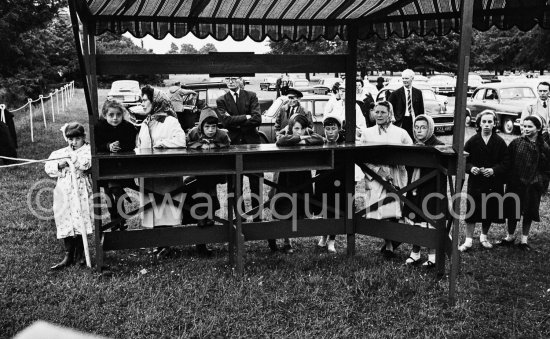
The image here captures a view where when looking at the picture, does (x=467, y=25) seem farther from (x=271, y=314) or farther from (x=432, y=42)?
(x=432, y=42)

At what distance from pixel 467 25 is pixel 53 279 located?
4796 millimetres

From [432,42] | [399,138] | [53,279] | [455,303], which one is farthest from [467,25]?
[432,42]

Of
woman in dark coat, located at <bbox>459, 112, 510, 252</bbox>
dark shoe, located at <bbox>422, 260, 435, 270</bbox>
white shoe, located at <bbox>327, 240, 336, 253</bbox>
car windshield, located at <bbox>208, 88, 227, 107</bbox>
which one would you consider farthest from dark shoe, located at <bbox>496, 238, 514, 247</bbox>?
car windshield, located at <bbox>208, 88, 227, 107</bbox>

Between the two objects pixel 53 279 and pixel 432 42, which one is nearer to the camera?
pixel 53 279

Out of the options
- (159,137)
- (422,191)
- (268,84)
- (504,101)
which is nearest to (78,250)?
(159,137)

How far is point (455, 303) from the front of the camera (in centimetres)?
546

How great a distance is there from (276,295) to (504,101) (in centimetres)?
1793

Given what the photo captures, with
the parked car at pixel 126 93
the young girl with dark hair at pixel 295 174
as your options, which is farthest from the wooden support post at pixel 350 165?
the parked car at pixel 126 93

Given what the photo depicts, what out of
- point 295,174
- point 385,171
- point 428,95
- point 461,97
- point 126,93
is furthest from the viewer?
point 126,93

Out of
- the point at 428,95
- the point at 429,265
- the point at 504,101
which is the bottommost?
the point at 429,265

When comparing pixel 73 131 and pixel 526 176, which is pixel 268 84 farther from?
pixel 73 131

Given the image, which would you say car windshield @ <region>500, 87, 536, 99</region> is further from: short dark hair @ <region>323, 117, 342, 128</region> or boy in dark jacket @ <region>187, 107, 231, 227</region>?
boy in dark jacket @ <region>187, 107, 231, 227</region>

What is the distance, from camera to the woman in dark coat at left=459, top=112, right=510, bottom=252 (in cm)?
721

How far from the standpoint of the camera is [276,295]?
222 inches
